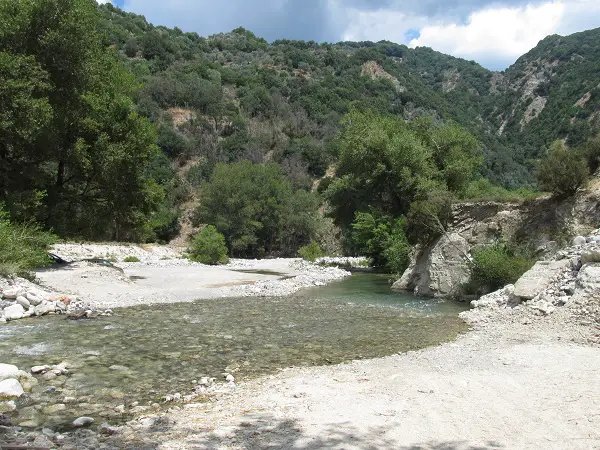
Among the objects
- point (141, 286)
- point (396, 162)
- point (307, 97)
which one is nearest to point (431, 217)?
point (396, 162)

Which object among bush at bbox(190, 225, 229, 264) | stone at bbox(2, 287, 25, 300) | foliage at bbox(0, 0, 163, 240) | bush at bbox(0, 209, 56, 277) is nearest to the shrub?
bush at bbox(190, 225, 229, 264)

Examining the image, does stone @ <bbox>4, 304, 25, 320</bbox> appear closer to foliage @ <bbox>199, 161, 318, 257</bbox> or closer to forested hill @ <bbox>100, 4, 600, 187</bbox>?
foliage @ <bbox>199, 161, 318, 257</bbox>

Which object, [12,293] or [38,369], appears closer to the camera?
[38,369]

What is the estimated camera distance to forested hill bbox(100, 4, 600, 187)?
68500 mm

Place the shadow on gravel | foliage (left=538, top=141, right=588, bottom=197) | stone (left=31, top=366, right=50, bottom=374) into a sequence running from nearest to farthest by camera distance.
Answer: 1. the shadow on gravel
2. stone (left=31, top=366, right=50, bottom=374)
3. foliage (left=538, top=141, right=588, bottom=197)

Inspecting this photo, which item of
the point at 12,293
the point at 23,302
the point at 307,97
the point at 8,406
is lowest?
the point at 23,302

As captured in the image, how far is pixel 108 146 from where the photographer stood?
20.1m

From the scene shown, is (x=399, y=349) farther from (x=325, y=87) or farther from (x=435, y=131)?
(x=325, y=87)

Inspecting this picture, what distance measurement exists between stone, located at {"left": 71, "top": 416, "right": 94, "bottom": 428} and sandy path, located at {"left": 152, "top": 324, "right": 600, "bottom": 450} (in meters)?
0.96

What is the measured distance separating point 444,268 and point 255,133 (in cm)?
5746

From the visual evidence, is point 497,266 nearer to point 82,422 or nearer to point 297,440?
point 297,440

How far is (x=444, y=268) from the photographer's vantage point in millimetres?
18281

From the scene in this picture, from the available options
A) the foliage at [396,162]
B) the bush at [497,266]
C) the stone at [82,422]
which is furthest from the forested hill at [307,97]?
the stone at [82,422]

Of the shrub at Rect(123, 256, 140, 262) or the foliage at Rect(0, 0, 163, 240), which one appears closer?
the foliage at Rect(0, 0, 163, 240)
